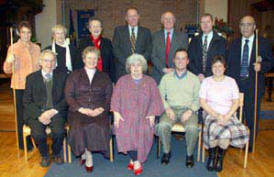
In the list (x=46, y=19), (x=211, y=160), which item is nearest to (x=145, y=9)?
(x=46, y=19)

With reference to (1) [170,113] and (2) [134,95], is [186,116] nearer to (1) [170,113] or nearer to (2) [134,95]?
(1) [170,113]

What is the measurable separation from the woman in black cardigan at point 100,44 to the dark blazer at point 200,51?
3.36ft

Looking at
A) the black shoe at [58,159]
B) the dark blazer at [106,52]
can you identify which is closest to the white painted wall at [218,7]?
the dark blazer at [106,52]

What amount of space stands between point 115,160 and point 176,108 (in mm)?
942

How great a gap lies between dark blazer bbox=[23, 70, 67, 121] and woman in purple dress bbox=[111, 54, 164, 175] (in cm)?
63

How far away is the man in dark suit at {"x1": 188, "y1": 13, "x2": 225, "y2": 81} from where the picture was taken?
11.2ft

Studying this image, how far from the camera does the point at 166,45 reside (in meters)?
3.65

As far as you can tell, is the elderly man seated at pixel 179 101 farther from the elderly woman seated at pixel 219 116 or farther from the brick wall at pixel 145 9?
the brick wall at pixel 145 9

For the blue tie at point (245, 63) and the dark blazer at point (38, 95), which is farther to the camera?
the blue tie at point (245, 63)

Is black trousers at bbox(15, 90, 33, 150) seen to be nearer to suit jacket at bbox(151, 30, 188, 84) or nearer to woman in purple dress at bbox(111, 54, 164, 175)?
woman in purple dress at bbox(111, 54, 164, 175)

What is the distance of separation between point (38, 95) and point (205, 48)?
2047mm

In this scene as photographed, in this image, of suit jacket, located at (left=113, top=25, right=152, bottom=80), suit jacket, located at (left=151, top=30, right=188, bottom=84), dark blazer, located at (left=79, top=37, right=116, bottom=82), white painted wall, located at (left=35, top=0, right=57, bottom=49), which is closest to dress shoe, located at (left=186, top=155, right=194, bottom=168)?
suit jacket, located at (left=151, top=30, right=188, bottom=84)

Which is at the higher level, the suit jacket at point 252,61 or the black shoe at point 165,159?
the suit jacket at point 252,61

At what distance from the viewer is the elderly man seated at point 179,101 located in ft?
10.3
